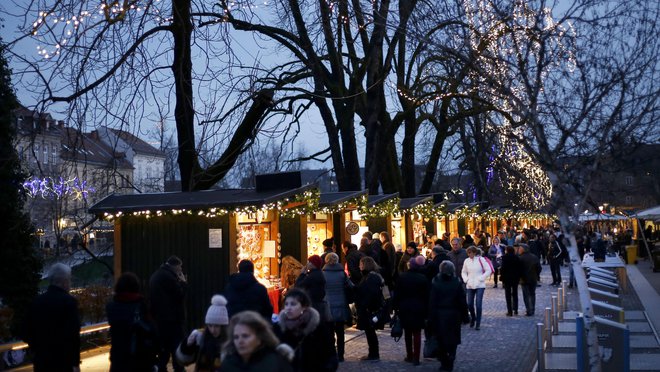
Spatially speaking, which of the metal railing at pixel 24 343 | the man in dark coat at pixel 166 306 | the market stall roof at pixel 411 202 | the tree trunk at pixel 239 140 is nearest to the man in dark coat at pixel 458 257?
the tree trunk at pixel 239 140

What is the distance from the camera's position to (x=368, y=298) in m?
14.4

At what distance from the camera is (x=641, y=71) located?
1029 centimetres

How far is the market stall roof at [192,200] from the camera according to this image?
16078 millimetres

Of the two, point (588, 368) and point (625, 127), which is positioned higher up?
point (625, 127)

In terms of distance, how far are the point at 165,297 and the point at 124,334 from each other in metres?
2.38

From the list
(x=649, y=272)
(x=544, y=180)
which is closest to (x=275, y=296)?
(x=544, y=180)

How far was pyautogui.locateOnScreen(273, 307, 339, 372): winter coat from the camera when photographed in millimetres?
7711

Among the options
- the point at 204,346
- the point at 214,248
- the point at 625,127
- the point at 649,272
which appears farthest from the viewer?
the point at 649,272

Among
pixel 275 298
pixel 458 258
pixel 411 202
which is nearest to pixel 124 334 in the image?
pixel 275 298

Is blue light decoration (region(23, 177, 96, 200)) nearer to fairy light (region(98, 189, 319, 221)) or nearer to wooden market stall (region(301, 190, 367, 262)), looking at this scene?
fairy light (region(98, 189, 319, 221))

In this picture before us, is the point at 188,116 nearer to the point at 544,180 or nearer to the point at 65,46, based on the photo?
the point at 65,46

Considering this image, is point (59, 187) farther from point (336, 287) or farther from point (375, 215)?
point (336, 287)

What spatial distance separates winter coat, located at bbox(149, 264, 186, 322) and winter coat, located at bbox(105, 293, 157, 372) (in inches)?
85.0

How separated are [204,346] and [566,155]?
208 inches
